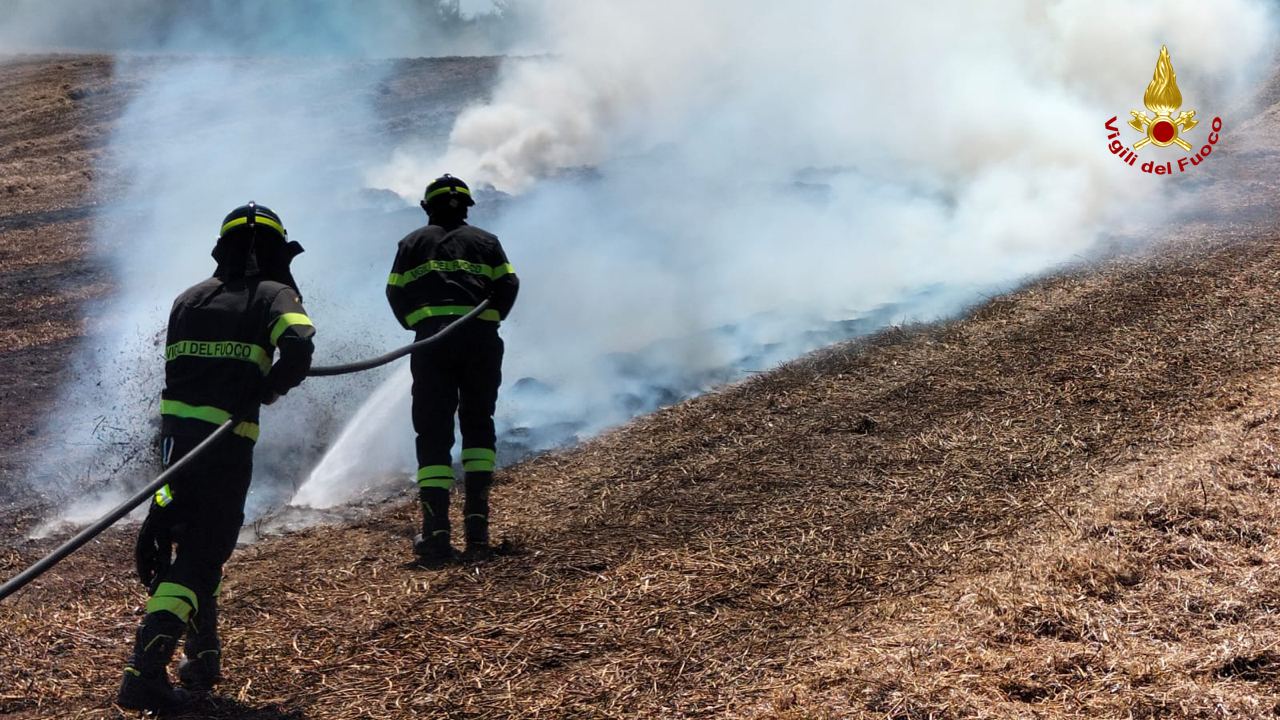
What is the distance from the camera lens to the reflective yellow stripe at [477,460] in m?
5.39

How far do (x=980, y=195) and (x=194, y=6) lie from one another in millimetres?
23807

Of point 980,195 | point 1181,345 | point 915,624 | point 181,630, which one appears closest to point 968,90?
point 980,195

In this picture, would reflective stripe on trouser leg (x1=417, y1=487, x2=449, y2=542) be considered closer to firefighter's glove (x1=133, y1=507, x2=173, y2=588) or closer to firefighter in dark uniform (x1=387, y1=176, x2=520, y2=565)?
firefighter in dark uniform (x1=387, y1=176, x2=520, y2=565)

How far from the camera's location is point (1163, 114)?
15.9 metres

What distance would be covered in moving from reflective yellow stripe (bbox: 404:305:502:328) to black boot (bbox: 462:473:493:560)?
804mm

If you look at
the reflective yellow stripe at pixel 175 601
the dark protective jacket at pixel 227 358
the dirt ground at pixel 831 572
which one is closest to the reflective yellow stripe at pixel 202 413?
the dark protective jacket at pixel 227 358

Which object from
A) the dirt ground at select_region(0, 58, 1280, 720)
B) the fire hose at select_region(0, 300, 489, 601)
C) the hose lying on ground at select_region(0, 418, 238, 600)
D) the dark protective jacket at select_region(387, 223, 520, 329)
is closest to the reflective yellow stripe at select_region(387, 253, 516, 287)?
the dark protective jacket at select_region(387, 223, 520, 329)

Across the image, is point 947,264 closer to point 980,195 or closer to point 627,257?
point 980,195

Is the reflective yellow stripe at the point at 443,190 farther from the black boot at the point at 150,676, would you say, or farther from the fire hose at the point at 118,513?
the black boot at the point at 150,676

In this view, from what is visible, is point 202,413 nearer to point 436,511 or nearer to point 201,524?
point 201,524

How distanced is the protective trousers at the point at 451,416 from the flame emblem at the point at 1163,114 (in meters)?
12.1

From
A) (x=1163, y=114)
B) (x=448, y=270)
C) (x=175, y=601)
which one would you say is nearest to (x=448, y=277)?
(x=448, y=270)

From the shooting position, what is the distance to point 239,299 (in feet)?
13.4

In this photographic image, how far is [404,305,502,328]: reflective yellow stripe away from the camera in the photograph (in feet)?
17.6
